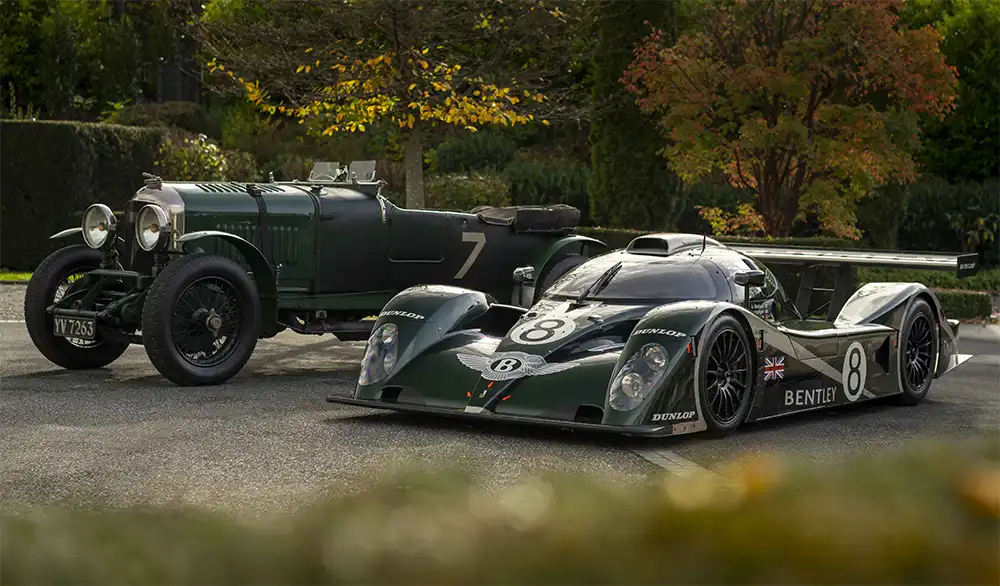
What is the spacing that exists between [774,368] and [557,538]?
7.17 metres

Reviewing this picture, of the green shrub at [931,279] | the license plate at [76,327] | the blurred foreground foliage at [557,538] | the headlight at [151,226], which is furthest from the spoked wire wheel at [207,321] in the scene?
the green shrub at [931,279]

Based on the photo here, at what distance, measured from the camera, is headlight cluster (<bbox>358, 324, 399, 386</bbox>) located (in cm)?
930

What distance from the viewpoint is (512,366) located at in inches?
347

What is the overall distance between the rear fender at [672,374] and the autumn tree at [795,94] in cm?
1081

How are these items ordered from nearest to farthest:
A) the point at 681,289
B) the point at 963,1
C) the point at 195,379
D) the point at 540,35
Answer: the point at 681,289
the point at 195,379
the point at 540,35
the point at 963,1

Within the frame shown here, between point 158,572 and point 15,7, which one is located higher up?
point 15,7

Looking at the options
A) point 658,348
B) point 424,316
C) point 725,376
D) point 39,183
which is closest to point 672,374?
point 658,348

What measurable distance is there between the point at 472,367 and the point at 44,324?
4.41 metres

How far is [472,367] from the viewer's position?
9.01 metres

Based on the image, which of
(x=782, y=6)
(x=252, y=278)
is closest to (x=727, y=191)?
(x=782, y=6)

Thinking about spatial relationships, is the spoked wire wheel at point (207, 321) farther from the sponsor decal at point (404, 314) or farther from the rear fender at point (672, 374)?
the rear fender at point (672, 374)

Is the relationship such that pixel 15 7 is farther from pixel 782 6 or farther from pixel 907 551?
pixel 907 551

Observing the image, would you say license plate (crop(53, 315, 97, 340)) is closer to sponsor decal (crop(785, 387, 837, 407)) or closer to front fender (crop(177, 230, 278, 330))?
front fender (crop(177, 230, 278, 330))

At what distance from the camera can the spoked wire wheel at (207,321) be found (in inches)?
428
